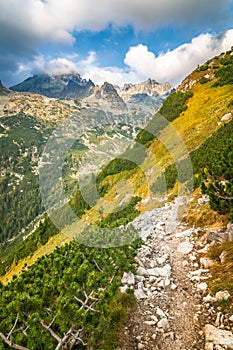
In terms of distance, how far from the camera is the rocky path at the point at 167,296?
8.70 m

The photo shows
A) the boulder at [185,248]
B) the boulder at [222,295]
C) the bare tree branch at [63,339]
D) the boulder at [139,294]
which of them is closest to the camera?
the bare tree branch at [63,339]

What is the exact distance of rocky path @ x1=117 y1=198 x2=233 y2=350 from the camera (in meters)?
8.70

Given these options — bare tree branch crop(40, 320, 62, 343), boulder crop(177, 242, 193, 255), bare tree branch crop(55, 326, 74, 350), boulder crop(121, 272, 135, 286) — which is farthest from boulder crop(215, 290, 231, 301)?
bare tree branch crop(40, 320, 62, 343)

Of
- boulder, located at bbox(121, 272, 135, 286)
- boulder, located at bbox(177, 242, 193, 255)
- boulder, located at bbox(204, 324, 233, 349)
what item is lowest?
boulder, located at bbox(177, 242, 193, 255)

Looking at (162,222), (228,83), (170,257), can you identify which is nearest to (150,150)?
(228,83)

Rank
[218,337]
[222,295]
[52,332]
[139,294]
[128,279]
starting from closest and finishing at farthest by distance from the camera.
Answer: [52,332], [218,337], [222,295], [139,294], [128,279]

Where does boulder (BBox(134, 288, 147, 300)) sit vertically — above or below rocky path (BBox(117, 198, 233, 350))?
above

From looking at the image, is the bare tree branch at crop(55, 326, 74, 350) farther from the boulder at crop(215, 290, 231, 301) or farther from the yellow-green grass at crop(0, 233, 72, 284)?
the yellow-green grass at crop(0, 233, 72, 284)

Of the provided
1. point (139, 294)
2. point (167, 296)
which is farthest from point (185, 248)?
point (139, 294)

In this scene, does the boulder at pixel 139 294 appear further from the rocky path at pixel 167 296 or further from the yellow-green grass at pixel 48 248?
the yellow-green grass at pixel 48 248

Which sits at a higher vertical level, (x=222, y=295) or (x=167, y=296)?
(x=167, y=296)

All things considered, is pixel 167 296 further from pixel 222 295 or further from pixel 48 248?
pixel 48 248

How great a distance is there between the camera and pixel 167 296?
1116 centimetres

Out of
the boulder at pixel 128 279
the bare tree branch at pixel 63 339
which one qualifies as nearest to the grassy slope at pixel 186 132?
the boulder at pixel 128 279
